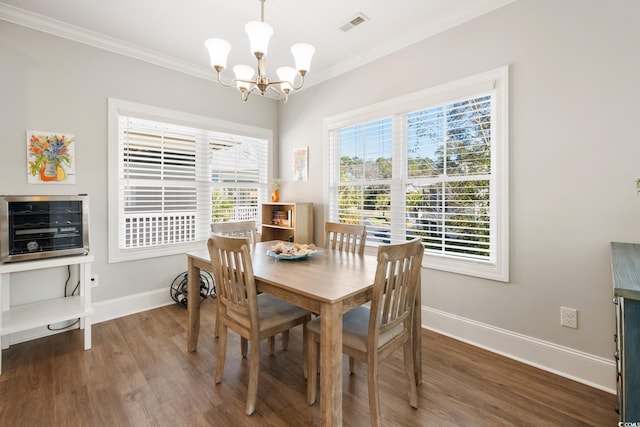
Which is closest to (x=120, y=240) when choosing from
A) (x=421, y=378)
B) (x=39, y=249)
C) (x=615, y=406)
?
(x=39, y=249)

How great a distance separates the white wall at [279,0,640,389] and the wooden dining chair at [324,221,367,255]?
3.07 ft

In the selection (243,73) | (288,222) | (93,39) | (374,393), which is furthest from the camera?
(288,222)

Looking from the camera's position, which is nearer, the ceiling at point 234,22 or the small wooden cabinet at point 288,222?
the ceiling at point 234,22

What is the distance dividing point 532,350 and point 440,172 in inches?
61.6

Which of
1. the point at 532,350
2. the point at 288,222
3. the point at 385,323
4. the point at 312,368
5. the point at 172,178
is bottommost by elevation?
the point at 532,350

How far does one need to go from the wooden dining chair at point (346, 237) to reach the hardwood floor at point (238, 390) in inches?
34.8

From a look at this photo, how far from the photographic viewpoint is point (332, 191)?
377 cm

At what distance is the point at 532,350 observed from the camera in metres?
2.23

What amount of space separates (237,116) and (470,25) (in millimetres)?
2793

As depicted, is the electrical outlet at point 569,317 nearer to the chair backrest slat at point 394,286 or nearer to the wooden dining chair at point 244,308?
the chair backrest slat at point 394,286

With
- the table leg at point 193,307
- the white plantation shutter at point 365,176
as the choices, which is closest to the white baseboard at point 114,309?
the table leg at point 193,307

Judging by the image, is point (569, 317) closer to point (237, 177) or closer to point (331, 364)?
point (331, 364)

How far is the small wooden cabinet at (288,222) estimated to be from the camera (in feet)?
12.2

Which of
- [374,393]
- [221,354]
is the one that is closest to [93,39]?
[221,354]
